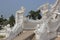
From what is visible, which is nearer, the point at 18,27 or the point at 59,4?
the point at 59,4

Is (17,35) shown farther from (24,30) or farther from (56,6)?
(56,6)

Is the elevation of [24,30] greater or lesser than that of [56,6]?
lesser

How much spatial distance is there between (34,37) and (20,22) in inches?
92.0

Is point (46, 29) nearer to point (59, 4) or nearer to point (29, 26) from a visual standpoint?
point (59, 4)

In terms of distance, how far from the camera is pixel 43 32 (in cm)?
1702

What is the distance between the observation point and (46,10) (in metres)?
18.2

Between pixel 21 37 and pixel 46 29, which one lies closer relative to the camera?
pixel 46 29

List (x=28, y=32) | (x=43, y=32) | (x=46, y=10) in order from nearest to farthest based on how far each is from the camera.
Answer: (x=43, y=32) < (x=46, y=10) < (x=28, y=32)

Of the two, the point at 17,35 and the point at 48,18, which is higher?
the point at 48,18

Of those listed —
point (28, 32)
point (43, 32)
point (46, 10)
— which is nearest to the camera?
point (43, 32)

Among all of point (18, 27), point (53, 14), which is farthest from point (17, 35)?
point (53, 14)

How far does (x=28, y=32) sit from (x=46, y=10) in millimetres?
2539

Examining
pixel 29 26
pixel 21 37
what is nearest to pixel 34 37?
pixel 21 37

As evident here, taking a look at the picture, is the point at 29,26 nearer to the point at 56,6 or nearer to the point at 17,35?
the point at 17,35
